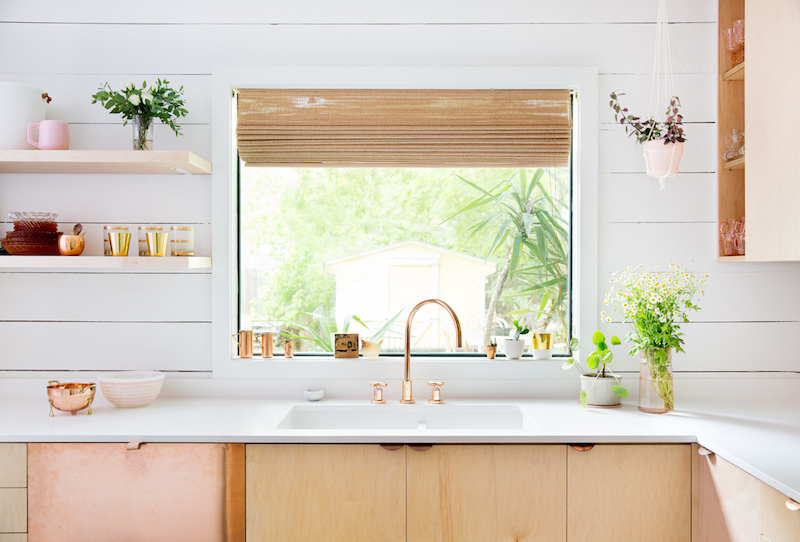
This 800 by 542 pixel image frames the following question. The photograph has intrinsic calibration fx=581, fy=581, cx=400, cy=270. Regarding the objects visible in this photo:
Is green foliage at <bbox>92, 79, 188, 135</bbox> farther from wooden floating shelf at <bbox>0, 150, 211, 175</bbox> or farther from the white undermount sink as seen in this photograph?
the white undermount sink

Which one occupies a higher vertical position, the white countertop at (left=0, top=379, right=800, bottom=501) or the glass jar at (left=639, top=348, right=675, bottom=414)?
the glass jar at (left=639, top=348, right=675, bottom=414)

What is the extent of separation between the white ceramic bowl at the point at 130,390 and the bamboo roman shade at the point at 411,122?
93 centimetres

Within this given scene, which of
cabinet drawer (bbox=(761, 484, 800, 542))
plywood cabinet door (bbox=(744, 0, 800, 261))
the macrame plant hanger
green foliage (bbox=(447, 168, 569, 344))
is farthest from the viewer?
green foliage (bbox=(447, 168, 569, 344))

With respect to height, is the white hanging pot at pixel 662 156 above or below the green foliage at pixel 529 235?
above

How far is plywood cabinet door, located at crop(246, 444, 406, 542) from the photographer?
5.58 ft

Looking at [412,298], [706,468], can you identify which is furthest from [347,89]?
[706,468]

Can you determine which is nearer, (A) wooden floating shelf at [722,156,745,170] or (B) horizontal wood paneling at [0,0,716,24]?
(A) wooden floating shelf at [722,156,745,170]

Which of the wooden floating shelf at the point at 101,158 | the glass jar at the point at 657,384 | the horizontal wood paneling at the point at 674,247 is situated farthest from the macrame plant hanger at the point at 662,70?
the wooden floating shelf at the point at 101,158

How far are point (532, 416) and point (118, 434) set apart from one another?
129cm

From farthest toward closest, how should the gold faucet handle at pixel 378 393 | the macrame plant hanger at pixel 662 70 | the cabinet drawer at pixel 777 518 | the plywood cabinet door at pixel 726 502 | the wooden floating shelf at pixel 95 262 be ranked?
the macrame plant hanger at pixel 662 70 → the gold faucet handle at pixel 378 393 → the wooden floating shelf at pixel 95 262 → the plywood cabinet door at pixel 726 502 → the cabinet drawer at pixel 777 518

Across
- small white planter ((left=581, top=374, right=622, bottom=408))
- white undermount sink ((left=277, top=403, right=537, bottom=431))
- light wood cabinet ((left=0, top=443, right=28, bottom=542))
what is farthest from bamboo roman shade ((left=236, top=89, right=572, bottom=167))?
light wood cabinet ((left=0, top=443, right=28, bottom=542))

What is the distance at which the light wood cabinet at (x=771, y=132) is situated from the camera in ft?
5.75

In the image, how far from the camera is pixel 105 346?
A: 227 centimetres

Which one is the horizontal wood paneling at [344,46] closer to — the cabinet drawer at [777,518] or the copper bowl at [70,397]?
the copper bowl at [70,397]
